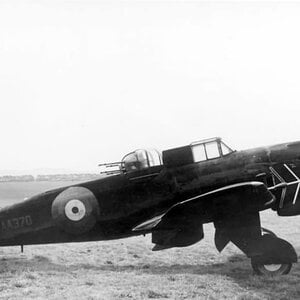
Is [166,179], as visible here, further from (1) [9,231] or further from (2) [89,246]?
(2) [89,246]

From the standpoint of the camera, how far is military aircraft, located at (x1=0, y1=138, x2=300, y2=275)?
7.66 metres

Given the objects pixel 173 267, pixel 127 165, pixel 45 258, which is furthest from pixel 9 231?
pixel 173 267

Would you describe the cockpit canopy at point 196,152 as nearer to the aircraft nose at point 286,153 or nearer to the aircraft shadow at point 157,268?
the aircraft nose at point 286,153

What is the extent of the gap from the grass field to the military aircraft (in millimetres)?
603

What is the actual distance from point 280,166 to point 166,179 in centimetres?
213

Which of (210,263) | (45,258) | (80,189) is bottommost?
(210,263)

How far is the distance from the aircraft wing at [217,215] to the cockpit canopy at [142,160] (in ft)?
3.34

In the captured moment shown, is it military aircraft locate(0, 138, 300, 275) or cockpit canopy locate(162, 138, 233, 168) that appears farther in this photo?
cockpit canopy locate(162, 138, 233, 168)

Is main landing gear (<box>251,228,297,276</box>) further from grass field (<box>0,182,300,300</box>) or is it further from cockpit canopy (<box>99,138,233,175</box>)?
cockpit canopy (<box>99,138,233,175</box>)

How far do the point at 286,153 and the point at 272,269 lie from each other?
7.04ft

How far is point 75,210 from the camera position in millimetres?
8516

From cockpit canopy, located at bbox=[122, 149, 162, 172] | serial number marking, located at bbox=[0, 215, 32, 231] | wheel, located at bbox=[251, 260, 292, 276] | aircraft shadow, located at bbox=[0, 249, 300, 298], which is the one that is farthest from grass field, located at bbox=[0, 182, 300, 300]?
cockpit canopy, located at bbox=[122, 149, 162, 172]

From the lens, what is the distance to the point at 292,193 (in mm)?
7891

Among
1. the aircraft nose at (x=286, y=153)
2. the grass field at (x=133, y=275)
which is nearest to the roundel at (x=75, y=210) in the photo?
the grass field at (x=133, y=275)
